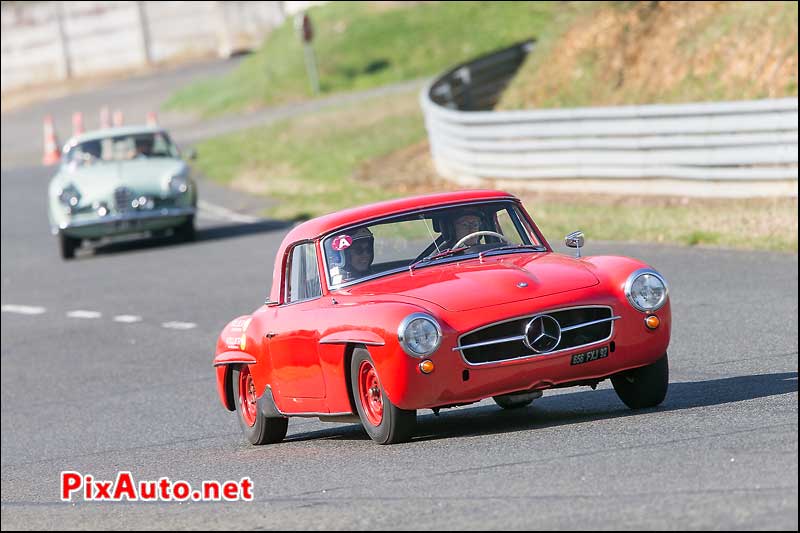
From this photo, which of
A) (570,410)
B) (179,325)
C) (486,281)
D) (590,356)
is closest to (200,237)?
(179,325)

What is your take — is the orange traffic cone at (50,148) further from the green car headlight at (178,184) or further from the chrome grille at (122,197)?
the chrome grille at (122,197)

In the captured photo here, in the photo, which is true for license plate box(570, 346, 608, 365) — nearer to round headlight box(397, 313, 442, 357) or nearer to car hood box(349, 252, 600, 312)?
car hood box(349, 252, 600, 312)

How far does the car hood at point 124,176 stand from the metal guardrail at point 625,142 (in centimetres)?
474

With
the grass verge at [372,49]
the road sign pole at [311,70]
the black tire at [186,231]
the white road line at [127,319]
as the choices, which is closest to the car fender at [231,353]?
the white road line at [127,319]

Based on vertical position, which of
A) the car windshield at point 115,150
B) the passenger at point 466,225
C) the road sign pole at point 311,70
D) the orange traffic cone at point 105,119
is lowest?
the orange traffic cone at point 105,119

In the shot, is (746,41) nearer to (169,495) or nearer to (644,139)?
(644,139)

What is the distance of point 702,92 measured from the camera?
23.9 meters

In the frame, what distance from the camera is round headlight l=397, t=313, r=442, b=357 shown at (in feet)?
24.3

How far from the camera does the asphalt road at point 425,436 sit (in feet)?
19.1

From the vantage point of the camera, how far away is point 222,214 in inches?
1016

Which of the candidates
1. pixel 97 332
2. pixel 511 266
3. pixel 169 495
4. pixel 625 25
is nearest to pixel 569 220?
pixel 97 332

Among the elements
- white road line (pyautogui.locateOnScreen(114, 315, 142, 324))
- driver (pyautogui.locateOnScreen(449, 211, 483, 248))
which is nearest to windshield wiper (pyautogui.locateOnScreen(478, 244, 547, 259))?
driver (pyautogui.locateOnScreen(449, 211, 483, 248))

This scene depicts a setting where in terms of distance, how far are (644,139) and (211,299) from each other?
648cm

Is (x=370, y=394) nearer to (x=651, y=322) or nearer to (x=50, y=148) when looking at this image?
(x=651, y=322)
